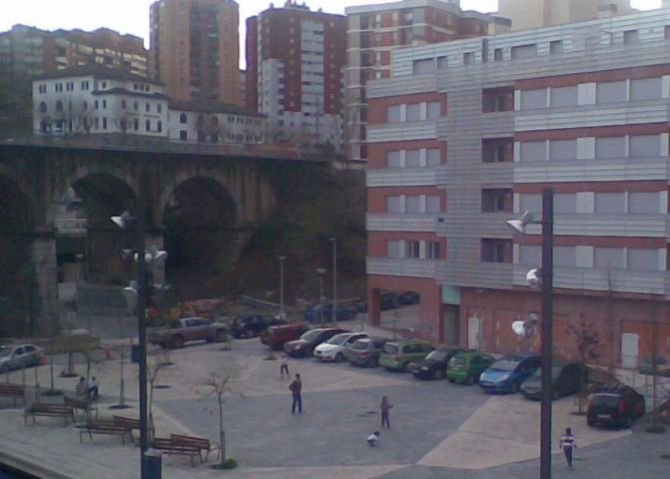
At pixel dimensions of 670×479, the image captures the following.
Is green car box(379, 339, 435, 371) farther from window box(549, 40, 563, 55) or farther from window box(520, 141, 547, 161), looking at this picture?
window box(549, 40, 563, 55)

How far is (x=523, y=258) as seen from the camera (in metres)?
29.1

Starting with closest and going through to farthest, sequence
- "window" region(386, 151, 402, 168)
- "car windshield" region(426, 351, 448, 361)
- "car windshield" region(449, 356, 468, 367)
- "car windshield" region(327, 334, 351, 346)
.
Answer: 1. "car windshield" region(449, 356, 468, 367)
2. "car windshield" region(426, 351, 448, 361)
3. "car windshield" region(327, 334, 351, 346)
4. "window" region(386, 151, 402, 168)

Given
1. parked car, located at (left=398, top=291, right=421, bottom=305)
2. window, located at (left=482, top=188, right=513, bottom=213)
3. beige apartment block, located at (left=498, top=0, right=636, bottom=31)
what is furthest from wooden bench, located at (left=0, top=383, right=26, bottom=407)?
beige apartment block, located at (left=498, top=0, right=636, bottom=31)

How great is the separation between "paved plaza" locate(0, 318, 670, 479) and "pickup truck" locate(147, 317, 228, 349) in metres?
4.66

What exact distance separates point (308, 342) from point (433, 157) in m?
7.49

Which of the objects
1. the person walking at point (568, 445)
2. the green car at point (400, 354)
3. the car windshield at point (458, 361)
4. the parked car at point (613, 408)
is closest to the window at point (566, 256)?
the green car at point (400, 354)

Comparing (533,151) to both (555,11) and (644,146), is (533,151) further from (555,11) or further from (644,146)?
(555,11)

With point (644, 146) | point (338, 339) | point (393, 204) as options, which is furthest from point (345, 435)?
point (393, 204)

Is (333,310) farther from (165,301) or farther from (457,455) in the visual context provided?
(457,455)

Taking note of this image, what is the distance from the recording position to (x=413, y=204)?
3306 centimetres

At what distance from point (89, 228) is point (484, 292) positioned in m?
25.4

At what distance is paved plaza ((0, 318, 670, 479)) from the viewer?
52.1ft

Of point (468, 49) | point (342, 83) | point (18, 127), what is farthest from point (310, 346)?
point (342, 83)

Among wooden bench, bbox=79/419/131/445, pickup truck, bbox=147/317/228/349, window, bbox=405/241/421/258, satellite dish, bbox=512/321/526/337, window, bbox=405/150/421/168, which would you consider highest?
window, bbox=405/150/421/168
